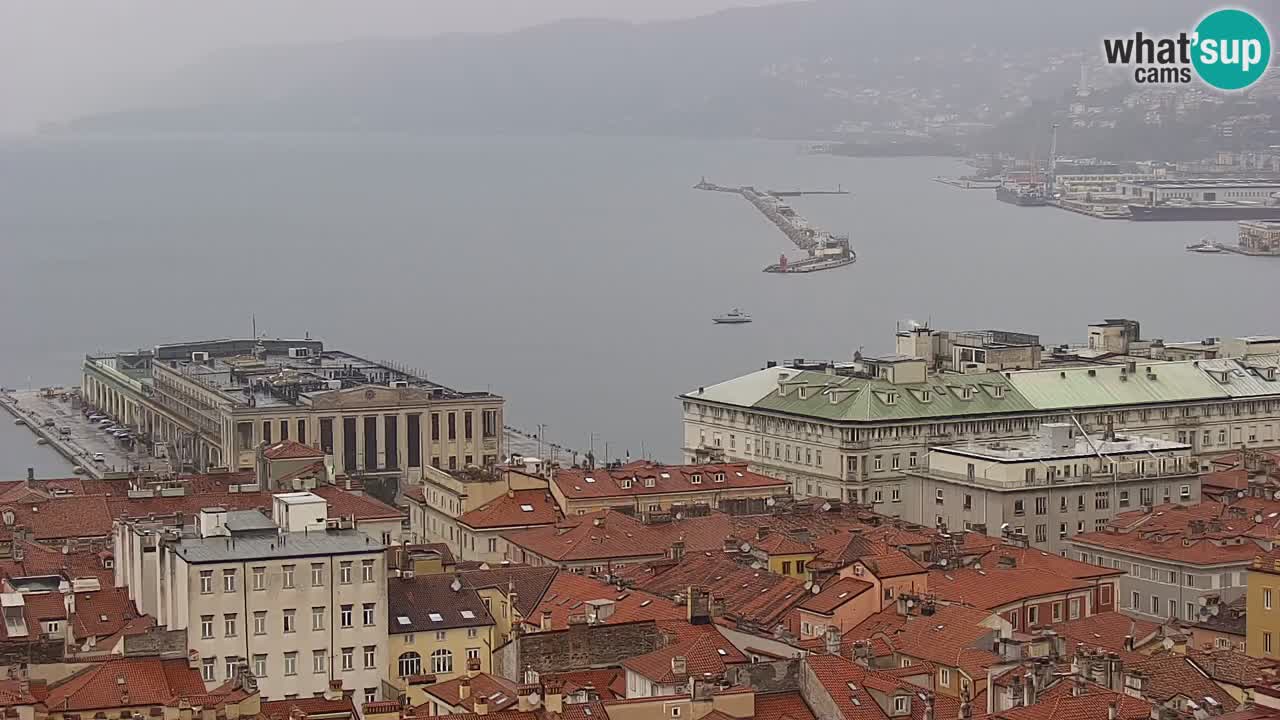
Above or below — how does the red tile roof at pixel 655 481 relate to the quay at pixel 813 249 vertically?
above

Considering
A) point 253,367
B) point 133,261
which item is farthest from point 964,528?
point 133,261

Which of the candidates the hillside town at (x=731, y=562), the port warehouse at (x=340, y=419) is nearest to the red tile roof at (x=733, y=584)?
the hillside town at (x=731, y=562)

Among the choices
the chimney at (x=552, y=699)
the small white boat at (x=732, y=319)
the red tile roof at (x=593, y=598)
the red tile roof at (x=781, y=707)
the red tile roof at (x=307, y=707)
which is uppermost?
the chimney at (x=552, y=699)

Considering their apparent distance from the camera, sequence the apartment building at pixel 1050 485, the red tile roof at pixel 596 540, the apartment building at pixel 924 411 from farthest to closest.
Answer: the apartment building at pixel 924 411, the apartment building at pixel 1050 485, the red tile roof at pixel 596 540

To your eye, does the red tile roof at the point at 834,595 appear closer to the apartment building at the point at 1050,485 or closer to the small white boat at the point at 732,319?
the apartment building at the point at 1050,485

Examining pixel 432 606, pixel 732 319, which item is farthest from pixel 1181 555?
pixel 732 319

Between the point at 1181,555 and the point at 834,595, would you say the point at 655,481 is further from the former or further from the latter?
the point at 834,595
